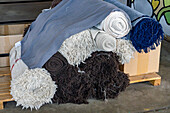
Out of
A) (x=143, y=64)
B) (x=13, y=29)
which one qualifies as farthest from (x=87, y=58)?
(x=13, y=29)

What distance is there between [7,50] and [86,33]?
102 centimetres

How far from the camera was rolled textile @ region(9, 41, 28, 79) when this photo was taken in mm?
2068

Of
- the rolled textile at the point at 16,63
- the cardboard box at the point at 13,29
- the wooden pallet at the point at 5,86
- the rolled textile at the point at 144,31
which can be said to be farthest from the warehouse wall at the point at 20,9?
the rolled textile at the point at 144,31

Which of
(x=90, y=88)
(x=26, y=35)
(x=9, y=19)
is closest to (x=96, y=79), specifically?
(x=90, y=88)

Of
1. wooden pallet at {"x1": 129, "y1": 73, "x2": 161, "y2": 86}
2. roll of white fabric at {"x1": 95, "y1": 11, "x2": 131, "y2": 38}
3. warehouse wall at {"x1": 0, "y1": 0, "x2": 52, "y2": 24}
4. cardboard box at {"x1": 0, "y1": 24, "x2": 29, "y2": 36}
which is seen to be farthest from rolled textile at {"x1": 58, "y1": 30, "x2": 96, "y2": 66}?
warehouse wall at {"x1": 0, "y1": 0, "x2": 52, "y2": 24}

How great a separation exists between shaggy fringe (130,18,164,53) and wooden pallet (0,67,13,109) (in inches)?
38.7

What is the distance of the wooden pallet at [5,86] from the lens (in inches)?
74.0

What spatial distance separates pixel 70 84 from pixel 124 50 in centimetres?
46

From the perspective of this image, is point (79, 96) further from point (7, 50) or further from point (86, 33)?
point (7, 50)

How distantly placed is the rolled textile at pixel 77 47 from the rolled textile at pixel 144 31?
12.3 inches

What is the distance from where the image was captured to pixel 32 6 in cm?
528

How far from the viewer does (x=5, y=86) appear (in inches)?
80.7

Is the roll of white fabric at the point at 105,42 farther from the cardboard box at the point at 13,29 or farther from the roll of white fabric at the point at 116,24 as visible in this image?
the cardboard box at the point at 13,29

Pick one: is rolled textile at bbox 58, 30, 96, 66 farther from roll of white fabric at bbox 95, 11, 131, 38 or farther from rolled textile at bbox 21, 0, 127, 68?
roll of white fabric at bbox 95, 11, 131, 38
